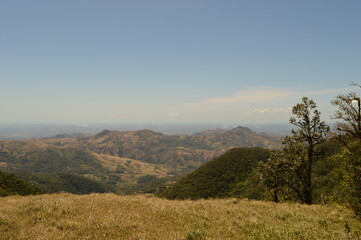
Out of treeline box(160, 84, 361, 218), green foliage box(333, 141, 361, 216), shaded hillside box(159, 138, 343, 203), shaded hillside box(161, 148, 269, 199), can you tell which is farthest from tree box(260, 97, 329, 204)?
shaded hillside box(161, 148, 269, 199)

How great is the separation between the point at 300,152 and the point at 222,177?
476ft

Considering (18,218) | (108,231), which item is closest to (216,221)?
(108,231)

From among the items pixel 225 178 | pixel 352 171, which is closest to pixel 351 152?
pixel 352 171

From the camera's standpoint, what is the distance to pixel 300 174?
79.8 ft

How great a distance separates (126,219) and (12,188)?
162m

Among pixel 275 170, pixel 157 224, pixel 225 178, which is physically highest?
pixel 157 224

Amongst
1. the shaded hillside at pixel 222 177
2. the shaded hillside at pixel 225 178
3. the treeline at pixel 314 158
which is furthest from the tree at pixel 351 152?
the shaded hillside at pixel 222 177

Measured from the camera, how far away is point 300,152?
23.8 m

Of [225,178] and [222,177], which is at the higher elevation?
[222,177]

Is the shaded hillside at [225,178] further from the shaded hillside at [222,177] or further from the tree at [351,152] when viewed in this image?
the tree at [351,152]

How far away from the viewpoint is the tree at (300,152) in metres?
22.8

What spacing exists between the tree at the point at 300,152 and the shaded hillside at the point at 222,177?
370 feet

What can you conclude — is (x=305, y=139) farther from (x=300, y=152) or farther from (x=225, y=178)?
(x=225, y=178)

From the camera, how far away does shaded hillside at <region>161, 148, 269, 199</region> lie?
142 meters
